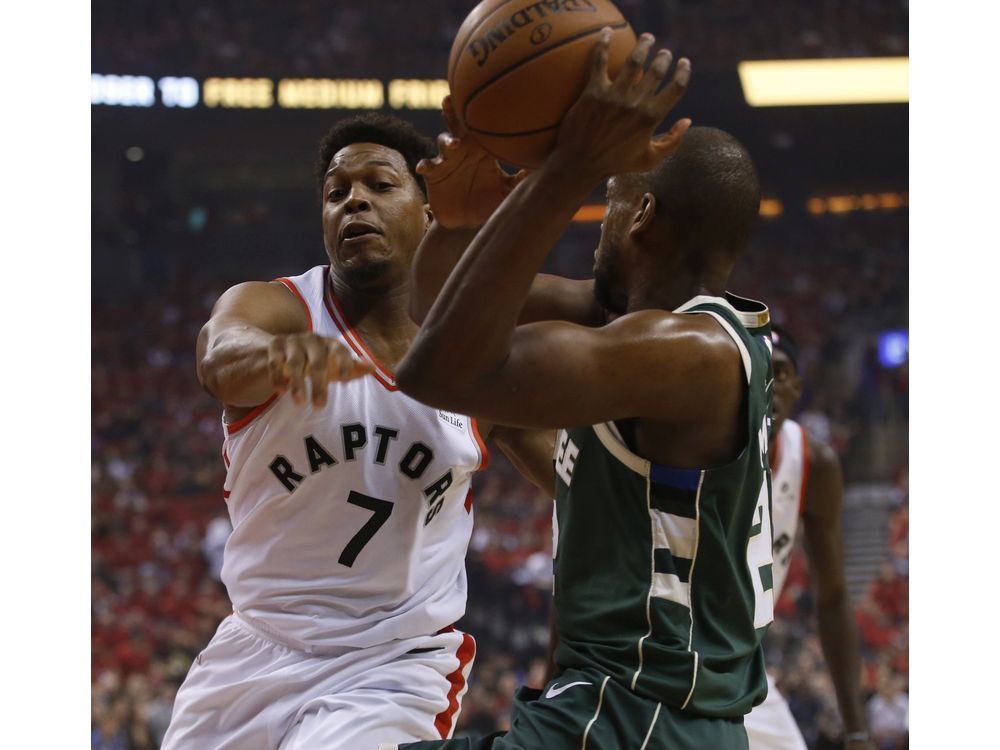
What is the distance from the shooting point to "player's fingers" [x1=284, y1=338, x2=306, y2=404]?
7.02 feet

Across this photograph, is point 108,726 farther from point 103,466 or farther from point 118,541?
point 103,466

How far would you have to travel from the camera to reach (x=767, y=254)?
2175 centimetres

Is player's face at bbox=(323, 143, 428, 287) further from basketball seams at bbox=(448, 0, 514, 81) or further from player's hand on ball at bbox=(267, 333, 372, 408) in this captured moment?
player's hand on ball at bbox=(267, 333, 372, 408)

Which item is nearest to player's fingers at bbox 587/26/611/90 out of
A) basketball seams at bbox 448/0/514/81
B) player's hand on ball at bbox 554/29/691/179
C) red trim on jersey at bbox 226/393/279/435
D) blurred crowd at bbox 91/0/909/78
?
player's hand on ball at bbox 554/29/691/179

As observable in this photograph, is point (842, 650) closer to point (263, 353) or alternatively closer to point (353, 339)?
point (353, 339)

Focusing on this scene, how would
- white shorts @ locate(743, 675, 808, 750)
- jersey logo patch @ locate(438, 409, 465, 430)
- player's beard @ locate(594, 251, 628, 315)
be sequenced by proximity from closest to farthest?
player's beard @ locate(594, 251, 628, 315) → jersey logo patch @ locate(438, 409, 465, 430) → white shorts @ locate(743, 675, 808, 750)

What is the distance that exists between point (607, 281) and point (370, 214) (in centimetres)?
110

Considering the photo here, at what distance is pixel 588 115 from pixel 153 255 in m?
19.4

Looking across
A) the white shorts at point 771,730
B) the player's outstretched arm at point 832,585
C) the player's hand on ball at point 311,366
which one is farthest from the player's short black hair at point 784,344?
the player's hand on ball at point 311,366

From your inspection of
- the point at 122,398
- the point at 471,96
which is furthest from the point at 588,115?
the point at 122,398

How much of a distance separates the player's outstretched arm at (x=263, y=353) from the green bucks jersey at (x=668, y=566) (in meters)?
0.57

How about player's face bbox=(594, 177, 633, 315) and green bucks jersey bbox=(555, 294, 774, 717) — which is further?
player's face bbox=(594, 177, 633, 315)

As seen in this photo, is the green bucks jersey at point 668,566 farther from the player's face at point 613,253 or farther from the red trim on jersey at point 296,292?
the red trim on jersey at point 296,292

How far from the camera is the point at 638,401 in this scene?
7.28 ft
